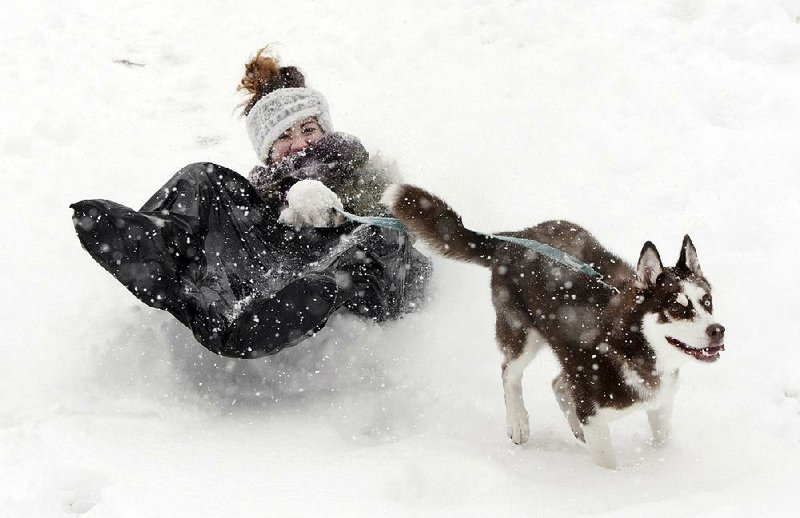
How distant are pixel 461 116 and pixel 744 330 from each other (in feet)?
10.3

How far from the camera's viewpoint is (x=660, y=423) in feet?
11.1

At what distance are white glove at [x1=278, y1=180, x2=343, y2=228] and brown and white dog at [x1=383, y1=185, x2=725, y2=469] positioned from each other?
2.90 ft

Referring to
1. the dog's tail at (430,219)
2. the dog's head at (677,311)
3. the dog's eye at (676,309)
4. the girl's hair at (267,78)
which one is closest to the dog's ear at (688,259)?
the dog's head at (677,311)

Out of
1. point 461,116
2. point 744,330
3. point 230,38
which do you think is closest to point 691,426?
point 744,330

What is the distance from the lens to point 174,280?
11.9ft

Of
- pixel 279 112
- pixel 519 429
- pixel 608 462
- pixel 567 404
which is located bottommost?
pixel 608 462

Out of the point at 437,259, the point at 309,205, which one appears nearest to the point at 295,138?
the point at 309,205

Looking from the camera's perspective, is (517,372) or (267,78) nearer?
(517,372)

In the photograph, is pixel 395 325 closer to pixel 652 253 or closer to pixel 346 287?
pixel 346 287

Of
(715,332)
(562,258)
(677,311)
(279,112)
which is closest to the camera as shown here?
(715,332)

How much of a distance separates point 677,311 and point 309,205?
2.21 meters

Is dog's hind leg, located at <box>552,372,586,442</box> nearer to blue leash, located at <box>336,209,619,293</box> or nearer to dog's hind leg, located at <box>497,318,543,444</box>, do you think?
dog's hind leg, located at <box>497,318,543,444</box>

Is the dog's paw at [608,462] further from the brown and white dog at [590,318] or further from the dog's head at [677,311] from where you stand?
the dog's head at [677,311]

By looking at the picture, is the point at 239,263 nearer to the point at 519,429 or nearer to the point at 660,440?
the point at 519,429
